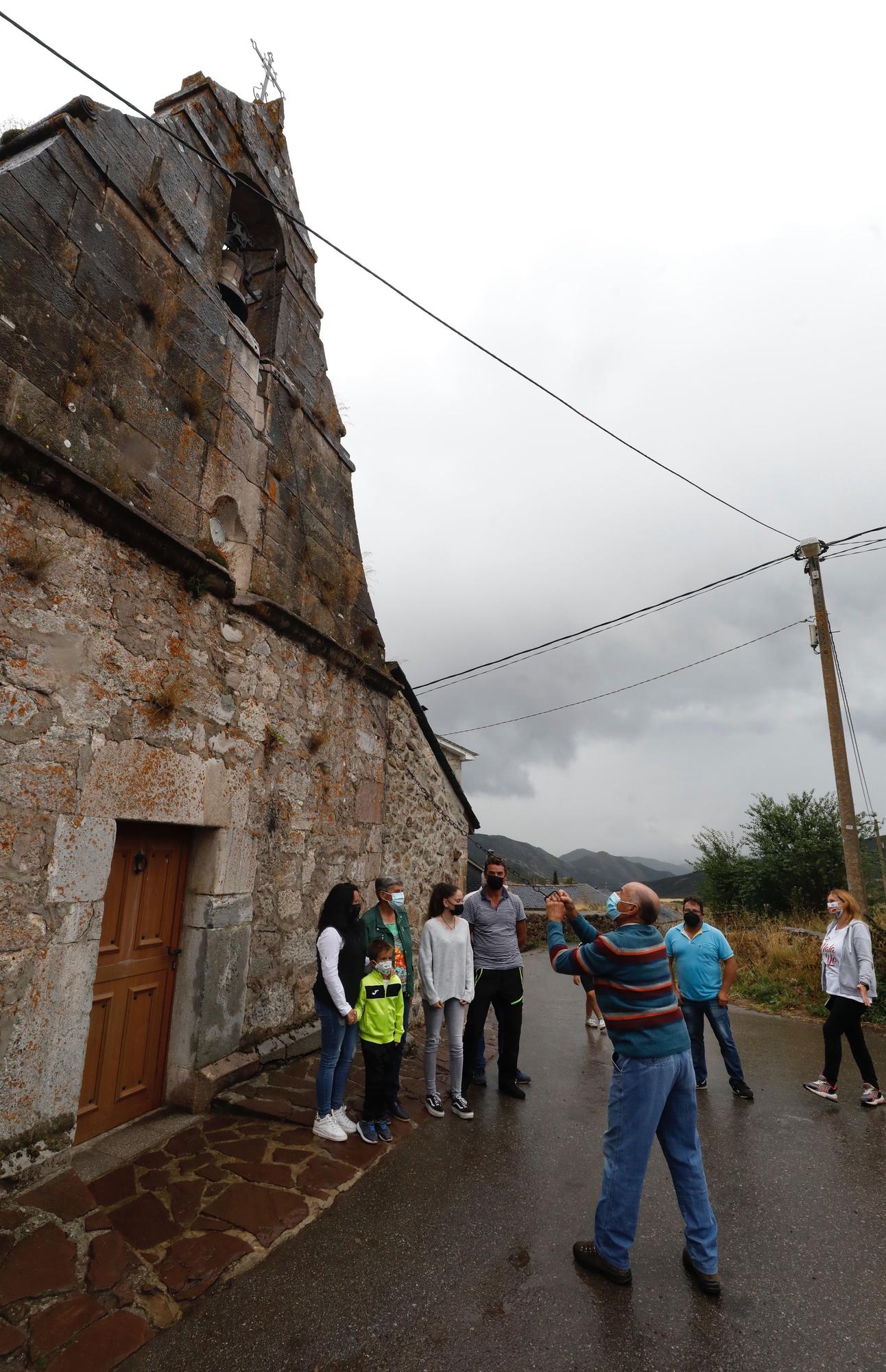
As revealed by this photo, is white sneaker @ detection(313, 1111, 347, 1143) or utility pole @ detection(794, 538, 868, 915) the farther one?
utility pole @ detection(794, 538, 868, 915)

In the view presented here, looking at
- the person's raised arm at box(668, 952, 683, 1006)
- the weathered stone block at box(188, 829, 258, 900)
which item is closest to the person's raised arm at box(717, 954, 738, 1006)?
→ the person's raised arm at box(668, 952, 683, 1006)

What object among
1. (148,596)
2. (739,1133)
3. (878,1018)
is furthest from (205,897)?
(878,1018)

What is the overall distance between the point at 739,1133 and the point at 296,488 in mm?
6230

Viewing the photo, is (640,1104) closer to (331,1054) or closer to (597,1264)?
(597,1264)

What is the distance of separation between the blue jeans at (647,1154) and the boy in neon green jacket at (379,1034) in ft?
5.65

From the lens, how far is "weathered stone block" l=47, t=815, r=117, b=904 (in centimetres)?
353

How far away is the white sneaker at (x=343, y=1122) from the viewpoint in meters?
4.31

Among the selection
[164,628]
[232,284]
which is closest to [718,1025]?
[164,628]

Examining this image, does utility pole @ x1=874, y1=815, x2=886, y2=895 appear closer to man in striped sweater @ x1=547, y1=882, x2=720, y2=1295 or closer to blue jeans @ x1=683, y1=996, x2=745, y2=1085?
blue jeans @ x1=683, y1=996, x2=745, y2=1085

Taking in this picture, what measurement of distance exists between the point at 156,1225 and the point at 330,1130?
1.24 metres

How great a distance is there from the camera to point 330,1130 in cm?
420

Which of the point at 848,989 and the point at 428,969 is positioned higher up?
the point at 428,969

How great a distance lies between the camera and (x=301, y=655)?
589 centimetres

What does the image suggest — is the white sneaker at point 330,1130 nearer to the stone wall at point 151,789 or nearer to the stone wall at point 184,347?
the stone wall at point 151,789
